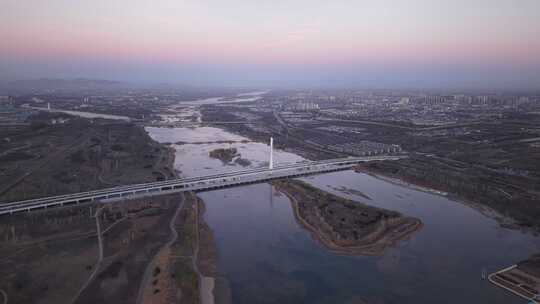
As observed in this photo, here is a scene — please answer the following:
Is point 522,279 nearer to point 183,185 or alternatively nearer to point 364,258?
point 364,258

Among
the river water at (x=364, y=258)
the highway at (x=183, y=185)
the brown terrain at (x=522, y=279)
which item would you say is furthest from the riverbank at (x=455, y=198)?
the brown terrain at (x=522, y=279)

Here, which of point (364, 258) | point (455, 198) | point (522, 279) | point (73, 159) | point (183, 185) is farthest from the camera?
point (73, 159)

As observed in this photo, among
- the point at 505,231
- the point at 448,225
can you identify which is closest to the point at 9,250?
the point at 448,225

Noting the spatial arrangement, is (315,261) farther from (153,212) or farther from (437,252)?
(153,212)

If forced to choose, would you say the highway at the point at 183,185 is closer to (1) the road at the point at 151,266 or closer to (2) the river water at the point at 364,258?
(2) the river water at the point at 364,258

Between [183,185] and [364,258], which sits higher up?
[183,185]

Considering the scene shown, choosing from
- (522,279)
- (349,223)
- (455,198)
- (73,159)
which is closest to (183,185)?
(349,223)

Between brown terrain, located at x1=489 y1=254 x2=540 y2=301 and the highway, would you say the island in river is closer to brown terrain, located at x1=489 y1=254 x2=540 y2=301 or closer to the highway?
brown terrain, located at x1=489 y1=254 x2=540 y2=301

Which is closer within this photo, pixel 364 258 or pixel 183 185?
pixel 364 258
